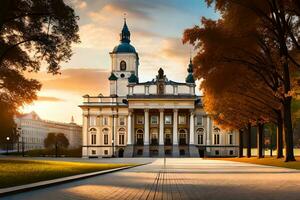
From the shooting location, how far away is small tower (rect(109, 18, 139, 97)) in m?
119

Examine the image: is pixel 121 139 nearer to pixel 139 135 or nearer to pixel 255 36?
pixel 139 135

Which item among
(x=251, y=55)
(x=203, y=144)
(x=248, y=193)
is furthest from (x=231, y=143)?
(x=248, y=193)

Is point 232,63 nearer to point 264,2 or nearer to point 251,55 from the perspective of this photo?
point 251,55

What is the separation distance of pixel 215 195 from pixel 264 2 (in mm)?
19949

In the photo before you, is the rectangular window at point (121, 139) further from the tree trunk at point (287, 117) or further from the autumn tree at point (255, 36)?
the tree trunk at point (287, 117)

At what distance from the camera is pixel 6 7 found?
25828 millimetres

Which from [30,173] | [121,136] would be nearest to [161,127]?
[121,136]

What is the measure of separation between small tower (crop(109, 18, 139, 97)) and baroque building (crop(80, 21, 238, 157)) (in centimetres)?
24

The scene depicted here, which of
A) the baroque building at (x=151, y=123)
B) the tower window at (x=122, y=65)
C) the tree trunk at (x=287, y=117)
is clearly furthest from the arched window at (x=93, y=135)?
the tree trunk at (x=287, y=117)

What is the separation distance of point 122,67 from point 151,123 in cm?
1808

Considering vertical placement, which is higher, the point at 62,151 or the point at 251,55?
the point at 251,55

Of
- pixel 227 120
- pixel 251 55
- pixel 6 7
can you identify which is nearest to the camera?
pixel 6 7

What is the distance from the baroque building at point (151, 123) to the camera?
10556 centimetres

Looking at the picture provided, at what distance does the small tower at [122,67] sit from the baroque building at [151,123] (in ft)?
0.78
